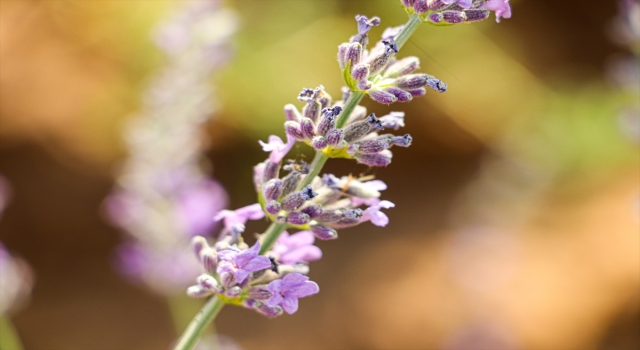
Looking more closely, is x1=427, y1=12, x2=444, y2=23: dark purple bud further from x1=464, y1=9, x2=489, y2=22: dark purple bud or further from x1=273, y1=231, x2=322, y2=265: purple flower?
x1=273, y1=231, x2=322, y2=265: purple flower

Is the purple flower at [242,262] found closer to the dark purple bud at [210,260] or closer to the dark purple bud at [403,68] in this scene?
the dark purple bud at [210,260]

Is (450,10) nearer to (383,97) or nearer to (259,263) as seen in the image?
(383,97)

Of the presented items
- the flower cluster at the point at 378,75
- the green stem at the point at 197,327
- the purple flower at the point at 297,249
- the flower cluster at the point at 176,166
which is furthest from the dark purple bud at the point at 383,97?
the flower cluster at the point at 176,166

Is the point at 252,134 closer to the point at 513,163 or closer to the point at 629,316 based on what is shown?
the point at 513,163

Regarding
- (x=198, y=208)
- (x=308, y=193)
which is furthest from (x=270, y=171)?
(x=198, y=208)

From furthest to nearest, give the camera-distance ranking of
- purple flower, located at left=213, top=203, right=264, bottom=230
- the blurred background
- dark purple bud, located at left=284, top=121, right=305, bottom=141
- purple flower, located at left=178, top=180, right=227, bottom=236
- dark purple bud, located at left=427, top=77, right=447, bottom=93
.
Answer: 1. the blurred background
2. purple flower, located at left=178, top=180, right=227, bottom=236
3. purple flower, located at left=213, top=203, right=264, bottom=230
4. dark purple bud, located at left=284, top=121, right=305, bottom=141
5. dark purple bud, located at left=427, top=77, right=447, bottom=93

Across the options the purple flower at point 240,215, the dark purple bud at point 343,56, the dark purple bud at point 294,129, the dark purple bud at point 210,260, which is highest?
the dark purple bud at point 343,56

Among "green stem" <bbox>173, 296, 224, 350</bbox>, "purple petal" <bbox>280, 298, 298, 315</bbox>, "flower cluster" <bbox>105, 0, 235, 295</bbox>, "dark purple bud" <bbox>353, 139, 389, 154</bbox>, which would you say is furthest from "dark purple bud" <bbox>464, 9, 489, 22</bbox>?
"flower cluster" <bbox>105, 0, 235, 295</bbox>
